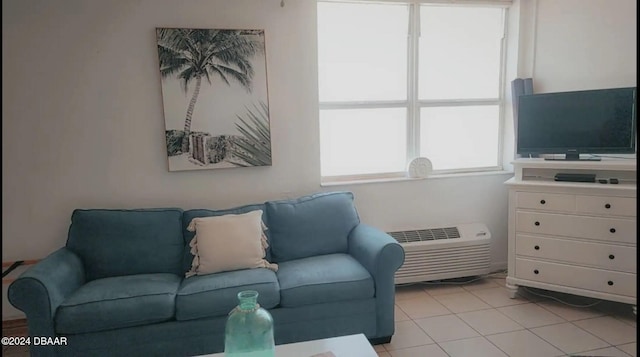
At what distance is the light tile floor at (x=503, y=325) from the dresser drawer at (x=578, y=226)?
0.54m

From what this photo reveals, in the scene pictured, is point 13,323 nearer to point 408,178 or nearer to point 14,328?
point 14,328

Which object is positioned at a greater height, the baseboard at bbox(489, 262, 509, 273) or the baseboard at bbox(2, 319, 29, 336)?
the baseboard at bbox(489, 262, 509, 273)

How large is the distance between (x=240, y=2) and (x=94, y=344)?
239 centimetres

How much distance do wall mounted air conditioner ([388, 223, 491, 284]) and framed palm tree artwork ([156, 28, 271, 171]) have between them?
4.55 ft

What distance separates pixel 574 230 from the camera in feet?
9.70

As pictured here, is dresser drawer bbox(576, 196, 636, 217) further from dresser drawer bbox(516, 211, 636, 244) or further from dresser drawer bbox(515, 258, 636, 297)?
dresser drawer bbox(515, 258, 636, 297)

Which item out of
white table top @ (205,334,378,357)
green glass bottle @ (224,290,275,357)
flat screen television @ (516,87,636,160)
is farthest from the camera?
flat screen television @ (516,87,636,160)

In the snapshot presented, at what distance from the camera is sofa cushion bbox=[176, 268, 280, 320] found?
2.41 meters

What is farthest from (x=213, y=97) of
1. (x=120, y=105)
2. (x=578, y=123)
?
(x=578, y=123)

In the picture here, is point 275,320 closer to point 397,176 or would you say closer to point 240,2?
point 397,176

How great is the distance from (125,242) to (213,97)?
45.8 inches

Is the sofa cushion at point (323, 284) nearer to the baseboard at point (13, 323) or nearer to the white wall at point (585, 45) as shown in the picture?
the baseboard at point (13, 323)

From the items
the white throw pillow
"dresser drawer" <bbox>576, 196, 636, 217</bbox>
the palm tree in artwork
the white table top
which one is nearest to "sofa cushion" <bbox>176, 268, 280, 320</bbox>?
the white throw pillow

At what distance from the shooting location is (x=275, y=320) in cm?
251
